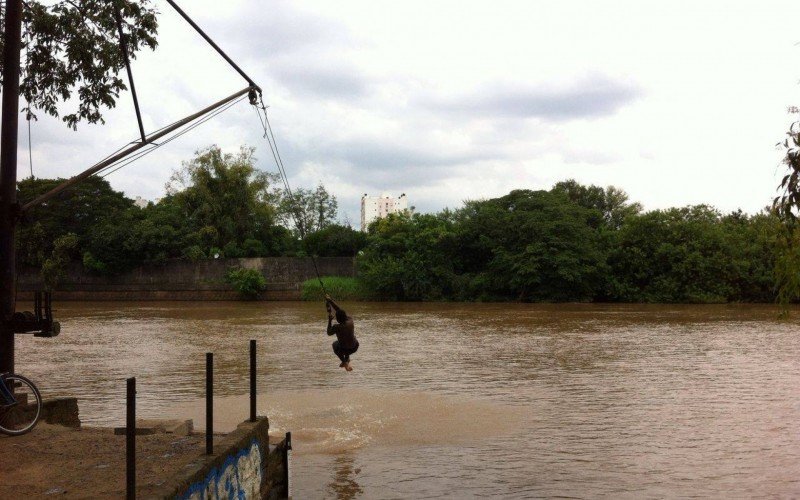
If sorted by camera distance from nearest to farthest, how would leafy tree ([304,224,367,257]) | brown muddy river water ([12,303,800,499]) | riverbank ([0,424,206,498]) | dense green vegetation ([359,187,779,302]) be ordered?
riverbank ([0,424,206,498])
brown muddy river water ([12,303,800,499])
dense green vegetation ([359,187,779,302])
leafy tree ([304,224,367,257])

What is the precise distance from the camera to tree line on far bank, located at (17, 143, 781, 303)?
45.5 m

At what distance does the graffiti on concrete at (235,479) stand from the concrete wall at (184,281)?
43210mm

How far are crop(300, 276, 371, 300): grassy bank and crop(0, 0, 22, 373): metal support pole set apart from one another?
40840mm

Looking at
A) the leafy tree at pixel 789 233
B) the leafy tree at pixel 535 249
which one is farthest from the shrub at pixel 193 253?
the leafy tree at pixel 789 233

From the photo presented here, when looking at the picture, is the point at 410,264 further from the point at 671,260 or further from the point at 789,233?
the point at 789,233

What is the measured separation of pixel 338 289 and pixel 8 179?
4216cm

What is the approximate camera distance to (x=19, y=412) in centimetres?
748

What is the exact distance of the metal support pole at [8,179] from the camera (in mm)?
7590

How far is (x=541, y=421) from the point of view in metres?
11.1

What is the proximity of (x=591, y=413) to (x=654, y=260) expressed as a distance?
37251mm

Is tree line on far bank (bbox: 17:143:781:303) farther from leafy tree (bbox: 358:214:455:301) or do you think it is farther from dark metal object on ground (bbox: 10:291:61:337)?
dark metal object on ground (bbox: 10:291:61:337)

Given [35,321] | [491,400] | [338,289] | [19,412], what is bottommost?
[491,400]

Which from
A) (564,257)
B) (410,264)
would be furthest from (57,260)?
(564,257)

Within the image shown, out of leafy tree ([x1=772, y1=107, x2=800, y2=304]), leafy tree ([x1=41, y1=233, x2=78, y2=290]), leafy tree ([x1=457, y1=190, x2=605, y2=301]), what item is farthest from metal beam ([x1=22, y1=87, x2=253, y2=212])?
leafy tree ([x1=41, y1=233, x2=78, y2=290])
